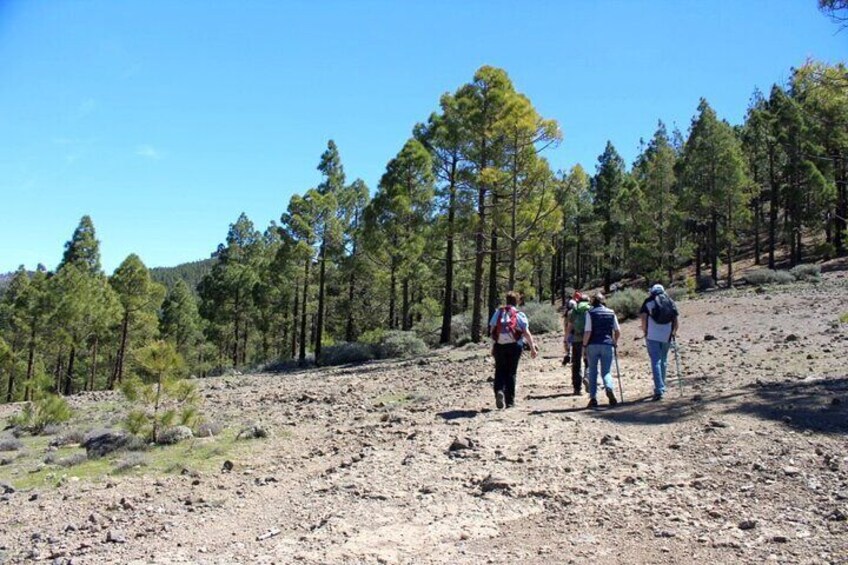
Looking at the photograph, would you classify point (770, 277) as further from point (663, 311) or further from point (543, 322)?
point (663, 311)

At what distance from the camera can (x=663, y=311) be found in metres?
9.82

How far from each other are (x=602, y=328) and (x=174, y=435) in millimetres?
7183

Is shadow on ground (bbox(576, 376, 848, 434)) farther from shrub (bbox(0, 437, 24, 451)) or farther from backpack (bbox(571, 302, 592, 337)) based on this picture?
shrub (bbox(0, 437, 24, 451))

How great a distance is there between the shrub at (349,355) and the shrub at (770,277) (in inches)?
962

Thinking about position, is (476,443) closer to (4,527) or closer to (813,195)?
(4,527)

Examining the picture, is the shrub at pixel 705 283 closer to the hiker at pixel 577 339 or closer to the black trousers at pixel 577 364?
the hiker at pixel 577 339

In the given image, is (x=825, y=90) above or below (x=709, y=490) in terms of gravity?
above

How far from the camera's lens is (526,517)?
17.9ft

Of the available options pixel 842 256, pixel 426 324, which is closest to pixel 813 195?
pixel 842 256

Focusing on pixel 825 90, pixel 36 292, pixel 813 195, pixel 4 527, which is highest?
pixel 813 195

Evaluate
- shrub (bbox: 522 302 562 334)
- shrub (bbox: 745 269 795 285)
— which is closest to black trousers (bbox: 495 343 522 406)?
shrub (bbox: 522 302 562 334)

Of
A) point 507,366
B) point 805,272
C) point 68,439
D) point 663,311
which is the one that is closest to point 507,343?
point 507,366

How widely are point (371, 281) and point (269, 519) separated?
31.7 meters

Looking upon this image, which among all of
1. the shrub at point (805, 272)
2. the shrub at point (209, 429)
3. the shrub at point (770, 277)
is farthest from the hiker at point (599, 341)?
the shrub at point (805, 272)
